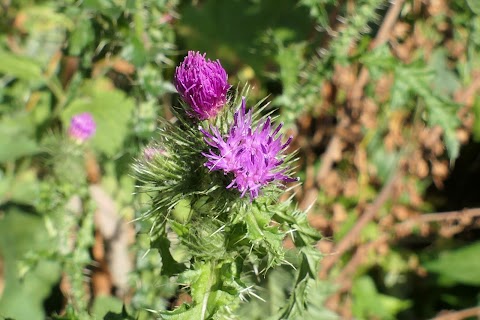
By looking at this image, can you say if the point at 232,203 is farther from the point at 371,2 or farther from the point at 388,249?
the point at 388,249

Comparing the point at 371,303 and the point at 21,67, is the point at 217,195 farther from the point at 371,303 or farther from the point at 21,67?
the point at 371,303

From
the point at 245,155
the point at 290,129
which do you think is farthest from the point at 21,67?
the point at 245,155

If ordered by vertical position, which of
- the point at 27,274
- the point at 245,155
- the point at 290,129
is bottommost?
the point at 27,274

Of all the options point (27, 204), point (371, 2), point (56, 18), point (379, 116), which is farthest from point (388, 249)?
point (56, 18)

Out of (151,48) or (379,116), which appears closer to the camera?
(151,48)

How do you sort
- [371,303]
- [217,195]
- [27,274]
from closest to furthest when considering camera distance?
[217,195], [27,274], [371,303]

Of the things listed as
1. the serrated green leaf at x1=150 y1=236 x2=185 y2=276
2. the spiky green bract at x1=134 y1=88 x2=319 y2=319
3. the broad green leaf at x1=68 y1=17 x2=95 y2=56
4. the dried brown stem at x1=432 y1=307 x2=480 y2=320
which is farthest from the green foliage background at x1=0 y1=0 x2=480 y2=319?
the spiky green bract at x1=134 y1=88 x2=319 y2=319

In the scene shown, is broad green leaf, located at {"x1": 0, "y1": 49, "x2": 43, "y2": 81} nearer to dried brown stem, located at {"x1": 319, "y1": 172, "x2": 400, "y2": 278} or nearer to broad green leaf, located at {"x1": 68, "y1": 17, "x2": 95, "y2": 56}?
broad green leaf, located at {"x1": 68, "y1": 17, "x2": 95, "y2": 56}
